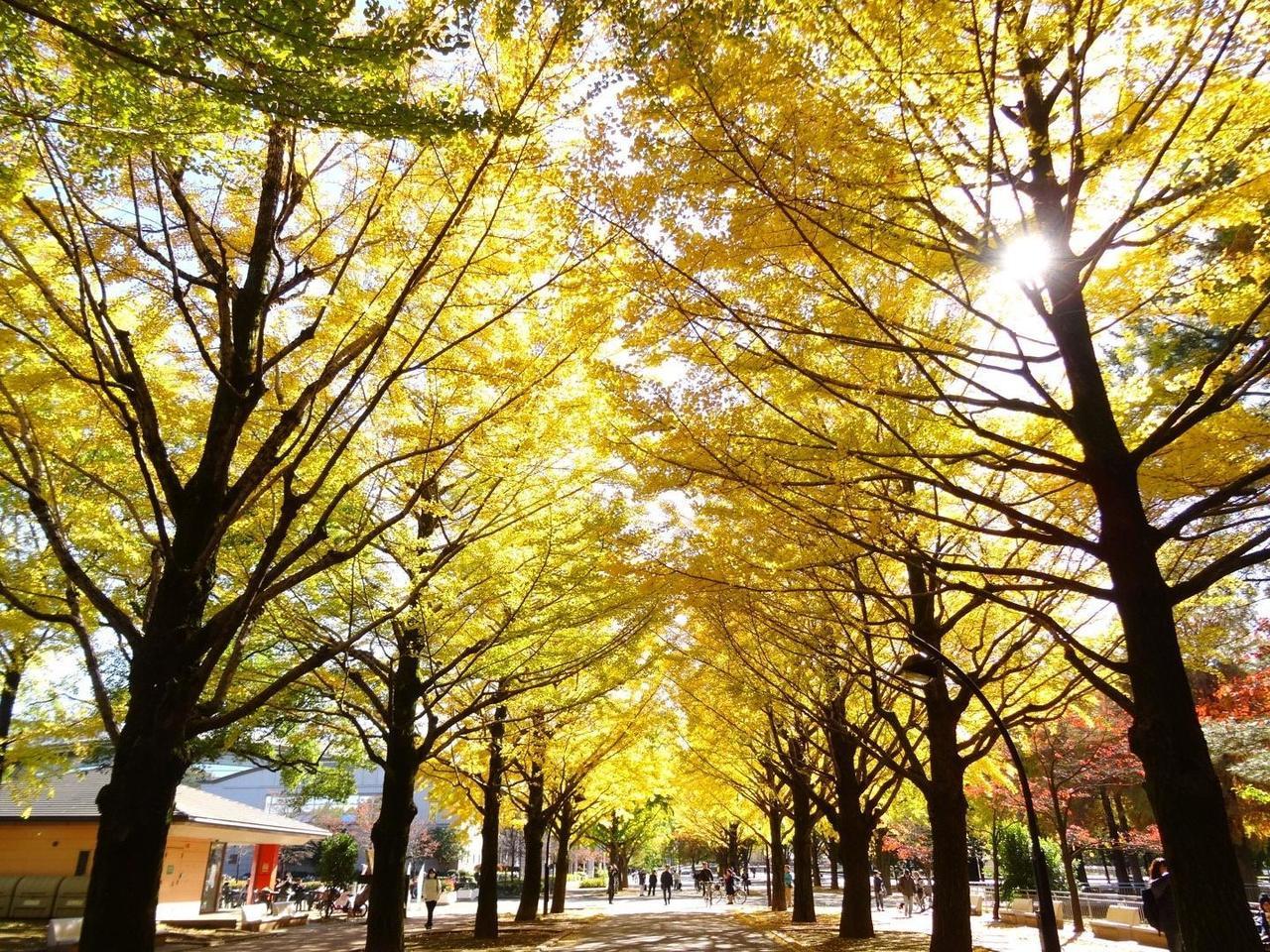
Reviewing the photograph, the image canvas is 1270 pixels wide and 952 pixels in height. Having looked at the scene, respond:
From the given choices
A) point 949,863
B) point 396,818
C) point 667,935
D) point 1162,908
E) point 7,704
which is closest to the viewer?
point 949,863

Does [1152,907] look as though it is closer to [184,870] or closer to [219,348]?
[219,348]

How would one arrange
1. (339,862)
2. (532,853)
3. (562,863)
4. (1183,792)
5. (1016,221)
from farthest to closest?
(339,862), (562,863), (532,853), (1016,221), (1183,792)

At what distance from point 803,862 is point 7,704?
18386mm

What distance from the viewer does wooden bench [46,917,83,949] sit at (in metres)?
13.0

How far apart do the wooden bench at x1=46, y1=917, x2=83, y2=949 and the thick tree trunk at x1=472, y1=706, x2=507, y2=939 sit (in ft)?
22.7

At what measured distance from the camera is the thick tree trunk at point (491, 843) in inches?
554

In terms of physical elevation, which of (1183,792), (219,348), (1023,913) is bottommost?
(1023,913)

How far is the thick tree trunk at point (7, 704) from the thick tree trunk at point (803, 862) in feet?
49.6

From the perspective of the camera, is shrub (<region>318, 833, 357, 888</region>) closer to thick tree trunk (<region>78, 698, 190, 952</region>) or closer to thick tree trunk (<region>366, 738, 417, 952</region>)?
thick tree trunk (<region>366, 738, 417, 952</region>)

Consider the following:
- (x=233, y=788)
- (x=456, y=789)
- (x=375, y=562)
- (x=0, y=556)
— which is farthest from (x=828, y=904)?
(x=233, y=788)

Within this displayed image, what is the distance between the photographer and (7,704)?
1591 cm

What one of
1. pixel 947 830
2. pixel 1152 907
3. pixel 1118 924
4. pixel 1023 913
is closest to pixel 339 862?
pixel 1023 913

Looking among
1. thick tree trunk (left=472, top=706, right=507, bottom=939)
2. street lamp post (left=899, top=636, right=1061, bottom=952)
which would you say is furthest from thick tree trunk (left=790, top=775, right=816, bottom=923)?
street lamp post (left=899, top=636, right=1061, bottom=952)

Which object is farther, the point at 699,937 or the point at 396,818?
the point at 699,937
